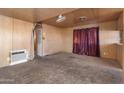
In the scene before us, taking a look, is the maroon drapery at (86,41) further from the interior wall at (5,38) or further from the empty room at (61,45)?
the interior wall at (5,38)

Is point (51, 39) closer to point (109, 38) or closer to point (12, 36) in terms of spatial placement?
point (12, 36)

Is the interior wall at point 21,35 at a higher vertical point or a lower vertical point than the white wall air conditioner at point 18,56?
higher

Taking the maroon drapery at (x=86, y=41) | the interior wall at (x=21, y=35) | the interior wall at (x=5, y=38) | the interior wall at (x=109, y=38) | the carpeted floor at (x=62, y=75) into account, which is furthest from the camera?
the maroon drapery at (x=86, y=41)

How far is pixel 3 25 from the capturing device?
3.73 meters

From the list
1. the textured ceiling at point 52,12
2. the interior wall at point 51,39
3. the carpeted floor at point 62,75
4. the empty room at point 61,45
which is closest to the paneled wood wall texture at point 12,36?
the empty room at point 61,45

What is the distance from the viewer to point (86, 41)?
6492mm

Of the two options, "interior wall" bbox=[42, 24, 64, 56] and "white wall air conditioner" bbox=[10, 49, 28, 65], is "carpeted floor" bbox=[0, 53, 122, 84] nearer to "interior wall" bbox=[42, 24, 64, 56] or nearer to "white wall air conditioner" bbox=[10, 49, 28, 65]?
"white wall air conditioner" bbox=[10, 49, 28, 65]

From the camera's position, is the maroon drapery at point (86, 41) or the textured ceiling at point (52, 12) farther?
the maroon drapery at point (86, 41)

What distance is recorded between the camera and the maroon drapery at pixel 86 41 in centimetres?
599

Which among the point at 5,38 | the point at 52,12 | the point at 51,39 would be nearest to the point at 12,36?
the point at 5,38

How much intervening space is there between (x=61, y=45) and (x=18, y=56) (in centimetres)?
394

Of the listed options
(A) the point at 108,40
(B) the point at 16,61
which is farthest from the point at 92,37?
(B) the point at 16,61

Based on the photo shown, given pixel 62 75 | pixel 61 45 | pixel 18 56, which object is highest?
pixel 61 45

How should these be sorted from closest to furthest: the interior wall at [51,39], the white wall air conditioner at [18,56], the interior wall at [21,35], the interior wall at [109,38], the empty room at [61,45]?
the empty room at [61,45] → the white wall air conditioner at [18,56] → the interior wall at [21,35] → the interior wall at [109,38] → the interior wall at [51,39]
